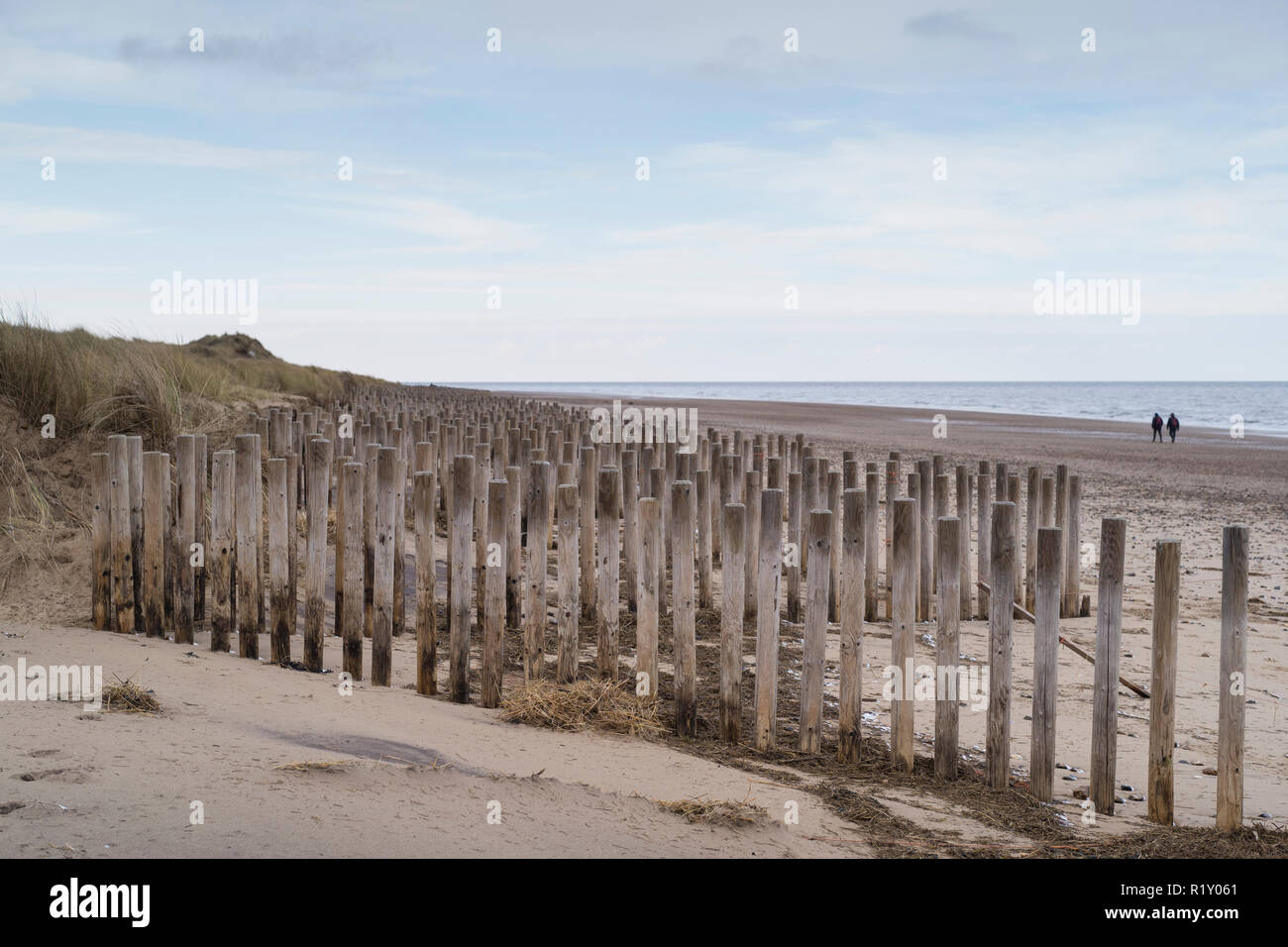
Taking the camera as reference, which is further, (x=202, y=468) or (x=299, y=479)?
(x=299, y=479)

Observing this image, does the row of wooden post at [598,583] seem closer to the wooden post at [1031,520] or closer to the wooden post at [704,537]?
the wooden post at [704,537]

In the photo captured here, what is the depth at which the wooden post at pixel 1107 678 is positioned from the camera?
14.9ft

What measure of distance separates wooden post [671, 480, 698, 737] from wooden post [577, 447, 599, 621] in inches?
68.1

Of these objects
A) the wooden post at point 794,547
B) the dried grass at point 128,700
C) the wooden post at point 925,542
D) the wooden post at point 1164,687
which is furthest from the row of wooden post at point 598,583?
the dried grass at point 128,700

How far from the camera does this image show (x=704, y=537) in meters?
8.11

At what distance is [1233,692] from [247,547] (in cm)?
529

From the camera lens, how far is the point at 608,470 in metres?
6.59

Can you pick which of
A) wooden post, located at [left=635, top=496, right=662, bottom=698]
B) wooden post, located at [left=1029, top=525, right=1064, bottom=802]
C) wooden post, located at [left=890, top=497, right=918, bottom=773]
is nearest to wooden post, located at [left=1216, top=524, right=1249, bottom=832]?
wooden post, located at [left=1029, top=525, right=1064, bottom=802]

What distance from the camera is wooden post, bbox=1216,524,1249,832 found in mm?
4320

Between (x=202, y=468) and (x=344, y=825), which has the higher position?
(x=202, y=468)
